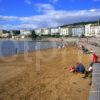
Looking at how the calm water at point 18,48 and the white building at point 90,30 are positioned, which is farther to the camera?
the white building at point 90,30

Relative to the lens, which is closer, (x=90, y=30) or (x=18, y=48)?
(x=18, y=48)

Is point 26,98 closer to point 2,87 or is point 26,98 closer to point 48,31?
point 2,87

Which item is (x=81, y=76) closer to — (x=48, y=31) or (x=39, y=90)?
(x=39, y=90)

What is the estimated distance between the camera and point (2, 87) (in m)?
13.0

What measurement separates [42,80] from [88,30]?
14305 centimetres

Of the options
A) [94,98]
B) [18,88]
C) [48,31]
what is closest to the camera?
[94,98]

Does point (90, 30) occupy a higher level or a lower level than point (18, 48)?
higher

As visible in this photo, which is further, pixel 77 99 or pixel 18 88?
pixel 18 88

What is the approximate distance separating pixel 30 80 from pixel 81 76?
288cm

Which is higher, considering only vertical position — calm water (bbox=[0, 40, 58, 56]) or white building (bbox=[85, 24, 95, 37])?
white building (bbox=[85, 24, 95, 37])

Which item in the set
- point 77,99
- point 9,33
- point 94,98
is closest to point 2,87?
point 77,99

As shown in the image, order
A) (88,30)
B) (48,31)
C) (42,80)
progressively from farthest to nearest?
(48,31) < (88,30) < (42,80)

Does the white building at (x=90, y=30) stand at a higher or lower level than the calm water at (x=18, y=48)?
higher

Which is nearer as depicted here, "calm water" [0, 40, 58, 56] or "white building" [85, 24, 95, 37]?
"calm water" [0, 40, 58, 56]
